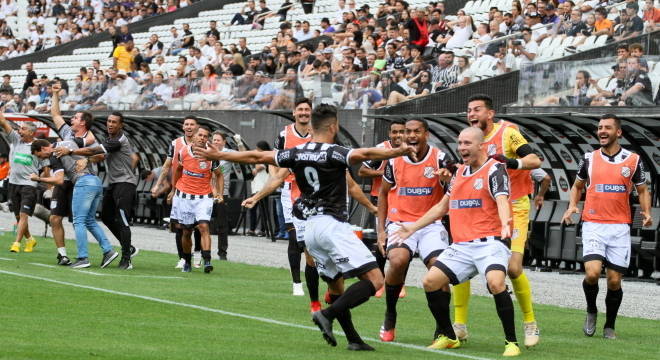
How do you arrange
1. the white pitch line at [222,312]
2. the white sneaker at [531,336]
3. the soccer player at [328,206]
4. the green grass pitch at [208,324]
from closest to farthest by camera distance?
the green grass pitch at [208,324]
the soccer player at [328,206]
the white pitch line at [222,312]
the white sneaker at [531,336]

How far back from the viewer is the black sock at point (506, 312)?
9.84 m

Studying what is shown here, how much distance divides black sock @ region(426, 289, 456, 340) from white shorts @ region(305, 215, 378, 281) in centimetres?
54

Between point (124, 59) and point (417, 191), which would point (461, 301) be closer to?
point (417, 191)

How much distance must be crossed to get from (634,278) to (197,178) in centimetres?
685

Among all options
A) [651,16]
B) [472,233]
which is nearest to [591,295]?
[472,233]

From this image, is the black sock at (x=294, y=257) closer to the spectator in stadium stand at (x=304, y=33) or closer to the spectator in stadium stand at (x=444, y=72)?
the spectator in stadium stand at (x=444, y=72)

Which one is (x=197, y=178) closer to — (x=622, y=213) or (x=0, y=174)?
(x=622, y=213)

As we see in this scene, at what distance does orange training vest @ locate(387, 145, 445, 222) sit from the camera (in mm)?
11328

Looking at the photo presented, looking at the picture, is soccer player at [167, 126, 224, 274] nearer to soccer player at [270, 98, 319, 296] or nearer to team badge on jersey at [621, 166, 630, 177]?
soccer player at [270, 98, 319, 296]

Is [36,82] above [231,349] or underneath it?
above

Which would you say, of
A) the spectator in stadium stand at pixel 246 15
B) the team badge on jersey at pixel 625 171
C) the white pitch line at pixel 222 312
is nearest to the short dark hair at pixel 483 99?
the team badge on jersey at pixel 625 171

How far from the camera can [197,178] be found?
1791cm

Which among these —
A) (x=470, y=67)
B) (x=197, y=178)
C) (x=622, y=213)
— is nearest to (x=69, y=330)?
(x=622, y=213)

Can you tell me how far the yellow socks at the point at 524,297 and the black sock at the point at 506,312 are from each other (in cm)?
59
